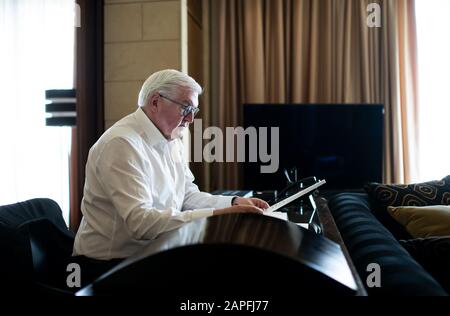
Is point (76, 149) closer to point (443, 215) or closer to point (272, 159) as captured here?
point (272, 159)

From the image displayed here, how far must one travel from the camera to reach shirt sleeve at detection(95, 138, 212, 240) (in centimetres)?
95

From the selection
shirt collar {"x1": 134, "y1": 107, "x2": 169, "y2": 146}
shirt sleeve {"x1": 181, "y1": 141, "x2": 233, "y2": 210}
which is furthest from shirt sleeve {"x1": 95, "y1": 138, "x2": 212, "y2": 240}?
shirt sleeve {"x1": 181, "y1": 141, "x2": 233, "y2": 210}

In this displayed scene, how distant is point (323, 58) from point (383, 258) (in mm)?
→ 2529

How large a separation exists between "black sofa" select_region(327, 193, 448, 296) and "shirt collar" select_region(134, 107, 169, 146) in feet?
2.22

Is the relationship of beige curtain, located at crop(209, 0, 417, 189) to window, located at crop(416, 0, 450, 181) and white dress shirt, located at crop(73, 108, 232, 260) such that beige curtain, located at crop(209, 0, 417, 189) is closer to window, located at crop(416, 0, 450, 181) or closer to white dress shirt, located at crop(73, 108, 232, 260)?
window, located at crop(416, 0, 450, 181)

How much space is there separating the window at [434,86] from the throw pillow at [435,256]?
2.39 metres

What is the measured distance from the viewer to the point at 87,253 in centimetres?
111

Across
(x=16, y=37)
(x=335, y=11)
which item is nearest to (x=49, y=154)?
(x=16, y=37)

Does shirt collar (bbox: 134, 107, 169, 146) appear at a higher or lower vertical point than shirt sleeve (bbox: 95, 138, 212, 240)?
higher

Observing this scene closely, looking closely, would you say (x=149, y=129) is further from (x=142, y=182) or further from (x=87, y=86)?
(x=87, y=86)

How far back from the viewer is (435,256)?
2.50ft

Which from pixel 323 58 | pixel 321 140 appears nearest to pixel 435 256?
pixel 321 140

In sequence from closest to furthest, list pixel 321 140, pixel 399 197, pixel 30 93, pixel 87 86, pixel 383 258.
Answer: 1. pixel 383 258
2. pixel 399 197
3. pixel 87 86
4. pixel 30 93
5. pixel 321 140

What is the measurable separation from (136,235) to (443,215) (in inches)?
38.8
